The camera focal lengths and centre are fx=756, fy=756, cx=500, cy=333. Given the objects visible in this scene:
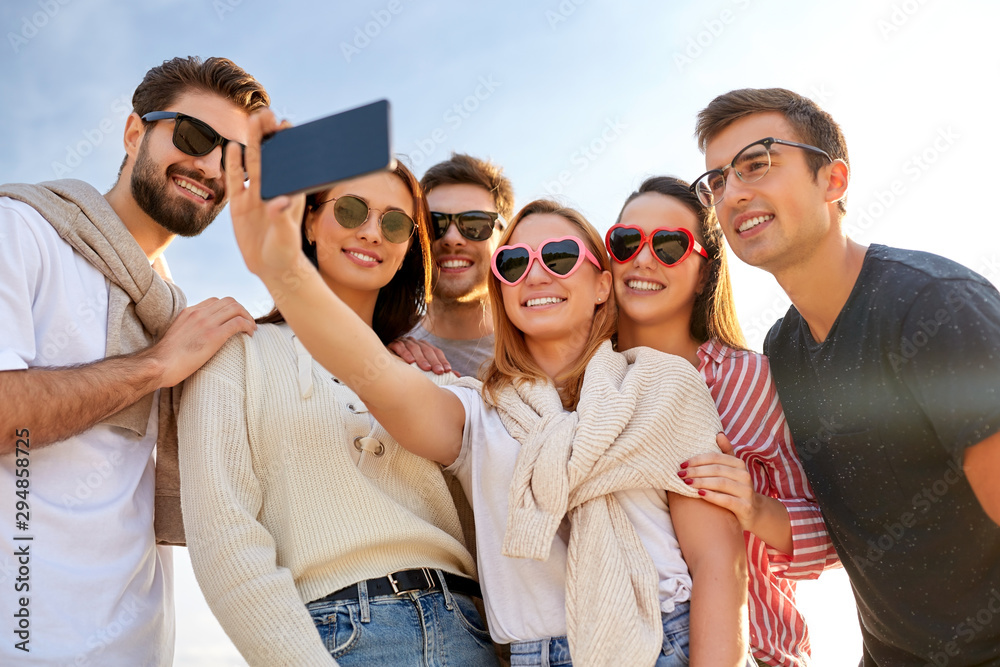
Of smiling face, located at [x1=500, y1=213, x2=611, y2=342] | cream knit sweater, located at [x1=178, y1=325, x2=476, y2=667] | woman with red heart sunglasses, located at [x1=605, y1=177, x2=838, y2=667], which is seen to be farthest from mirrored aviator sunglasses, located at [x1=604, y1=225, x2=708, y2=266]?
cream knit sweater, located at [x1=178, y1=325, x2=476, y2=667]

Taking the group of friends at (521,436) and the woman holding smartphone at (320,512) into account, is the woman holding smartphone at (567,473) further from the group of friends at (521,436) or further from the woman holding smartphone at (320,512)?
the woman holding smartphone at (320,512)

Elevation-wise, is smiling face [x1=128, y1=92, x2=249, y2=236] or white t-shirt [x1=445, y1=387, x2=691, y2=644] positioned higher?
smiling face [x1=128, y1=92, x2=249, y2=236]

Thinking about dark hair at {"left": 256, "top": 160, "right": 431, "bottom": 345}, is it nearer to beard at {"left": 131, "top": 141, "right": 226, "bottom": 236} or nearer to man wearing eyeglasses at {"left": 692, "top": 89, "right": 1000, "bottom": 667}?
beard at {"left": 131, "top": 141, "right": 226, "bottom": 236}

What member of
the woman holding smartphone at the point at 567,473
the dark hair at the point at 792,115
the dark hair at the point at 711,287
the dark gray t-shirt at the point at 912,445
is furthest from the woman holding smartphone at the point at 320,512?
the dark hair at the point at 792,115

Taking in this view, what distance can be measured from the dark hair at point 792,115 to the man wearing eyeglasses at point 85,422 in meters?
2.77

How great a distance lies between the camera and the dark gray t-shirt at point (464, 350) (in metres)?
5.33

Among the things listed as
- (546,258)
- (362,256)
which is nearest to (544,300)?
(546,258)

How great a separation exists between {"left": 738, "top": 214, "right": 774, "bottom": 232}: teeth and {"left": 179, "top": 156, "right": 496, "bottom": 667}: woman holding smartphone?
6.15 ft

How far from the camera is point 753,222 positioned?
3975 millimetres

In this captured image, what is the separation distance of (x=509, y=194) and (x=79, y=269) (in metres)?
3.42

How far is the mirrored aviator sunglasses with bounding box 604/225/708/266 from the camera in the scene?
13.0 feet

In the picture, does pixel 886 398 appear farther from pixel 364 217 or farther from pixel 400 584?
pixel 364 217

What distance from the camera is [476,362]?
5.36 meters

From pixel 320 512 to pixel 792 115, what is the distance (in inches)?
124
